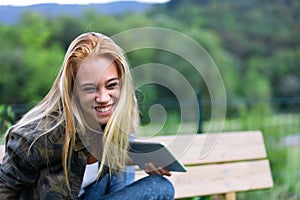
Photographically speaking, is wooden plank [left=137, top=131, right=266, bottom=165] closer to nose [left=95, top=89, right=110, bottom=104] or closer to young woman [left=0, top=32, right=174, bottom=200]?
young woman [left=0, top=32, right=174, bottom=200]

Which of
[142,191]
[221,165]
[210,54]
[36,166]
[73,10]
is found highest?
[73,10]

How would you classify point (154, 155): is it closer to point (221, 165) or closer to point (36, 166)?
point (36, 166)

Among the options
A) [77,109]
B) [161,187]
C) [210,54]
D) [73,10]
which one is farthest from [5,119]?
[210,54]

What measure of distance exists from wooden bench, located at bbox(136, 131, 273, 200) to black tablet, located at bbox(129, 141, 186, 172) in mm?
443

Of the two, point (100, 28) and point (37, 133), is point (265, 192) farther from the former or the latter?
point (100, 28)

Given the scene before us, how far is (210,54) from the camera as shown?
10.1 metres

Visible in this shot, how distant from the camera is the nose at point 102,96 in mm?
1927

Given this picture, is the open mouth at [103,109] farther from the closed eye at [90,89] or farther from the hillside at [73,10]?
the hillside at [73,10]

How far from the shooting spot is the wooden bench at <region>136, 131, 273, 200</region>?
8.95 ft

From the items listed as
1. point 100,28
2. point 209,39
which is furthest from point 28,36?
point 209,39

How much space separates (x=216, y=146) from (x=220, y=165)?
10cm

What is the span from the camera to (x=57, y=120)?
1.87m

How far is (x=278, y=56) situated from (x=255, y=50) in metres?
0.54

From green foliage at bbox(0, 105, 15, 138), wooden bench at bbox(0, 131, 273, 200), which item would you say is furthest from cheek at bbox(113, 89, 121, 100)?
green foliage at bbox(0, 105, 15, 138)
